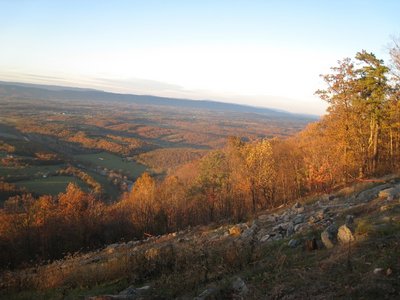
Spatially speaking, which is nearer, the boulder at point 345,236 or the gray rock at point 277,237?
the boulder at point 345,236

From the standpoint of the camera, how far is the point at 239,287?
7277 mm

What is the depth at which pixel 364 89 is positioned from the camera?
93.6ft

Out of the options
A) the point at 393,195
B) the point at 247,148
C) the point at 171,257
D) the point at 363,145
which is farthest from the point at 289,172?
the point at 171,257

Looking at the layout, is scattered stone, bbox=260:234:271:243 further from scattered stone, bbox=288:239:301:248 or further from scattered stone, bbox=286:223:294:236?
scattered stone, bbox=288:239:301:248

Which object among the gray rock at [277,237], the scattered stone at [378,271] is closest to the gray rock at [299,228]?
the gray rock at [277,237]

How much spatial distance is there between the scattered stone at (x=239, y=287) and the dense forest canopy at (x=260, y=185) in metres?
18.5

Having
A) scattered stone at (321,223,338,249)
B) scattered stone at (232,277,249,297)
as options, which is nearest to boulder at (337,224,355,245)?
scattered stone at (321,223,338,249)

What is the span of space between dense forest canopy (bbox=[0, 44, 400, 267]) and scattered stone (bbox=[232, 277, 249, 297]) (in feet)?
60.8

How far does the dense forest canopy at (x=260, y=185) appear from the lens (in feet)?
93.8

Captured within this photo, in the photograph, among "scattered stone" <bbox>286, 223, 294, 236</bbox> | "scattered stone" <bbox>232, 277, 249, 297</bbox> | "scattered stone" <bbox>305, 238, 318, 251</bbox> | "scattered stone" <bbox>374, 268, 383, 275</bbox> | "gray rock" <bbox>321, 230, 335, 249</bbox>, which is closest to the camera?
"scattered stone" <bbox>374, 268, 383, 275</bbox>

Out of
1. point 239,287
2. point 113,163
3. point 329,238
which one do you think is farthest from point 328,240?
point 113,163

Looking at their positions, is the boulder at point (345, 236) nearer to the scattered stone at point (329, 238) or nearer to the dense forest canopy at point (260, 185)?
the scattered stone at point (329, 238)

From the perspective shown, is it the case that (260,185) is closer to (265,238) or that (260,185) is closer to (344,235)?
(265,238)

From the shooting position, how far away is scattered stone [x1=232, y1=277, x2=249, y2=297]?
278 inches
